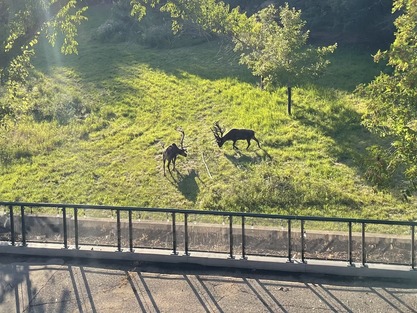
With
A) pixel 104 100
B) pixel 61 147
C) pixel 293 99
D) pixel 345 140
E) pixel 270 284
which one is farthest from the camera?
pixel 104 100

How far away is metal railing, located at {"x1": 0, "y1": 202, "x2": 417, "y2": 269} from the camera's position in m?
11.2

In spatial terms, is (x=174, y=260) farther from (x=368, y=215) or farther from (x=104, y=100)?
(x=104, y=100)

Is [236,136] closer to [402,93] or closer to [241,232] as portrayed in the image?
[241,232]

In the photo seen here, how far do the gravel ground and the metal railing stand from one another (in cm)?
55

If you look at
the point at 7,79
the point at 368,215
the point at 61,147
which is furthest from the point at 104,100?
the point at 368,215

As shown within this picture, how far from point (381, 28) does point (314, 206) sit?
69.1 feet

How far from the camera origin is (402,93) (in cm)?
972

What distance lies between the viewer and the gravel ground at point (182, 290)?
33.1 ft

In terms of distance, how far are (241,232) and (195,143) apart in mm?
11145

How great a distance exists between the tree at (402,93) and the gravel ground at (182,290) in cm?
242

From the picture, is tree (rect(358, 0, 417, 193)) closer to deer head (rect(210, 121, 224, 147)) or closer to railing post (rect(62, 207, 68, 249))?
railing post (rect(62, 207, 68, 249))

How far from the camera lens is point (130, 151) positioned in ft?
73.4

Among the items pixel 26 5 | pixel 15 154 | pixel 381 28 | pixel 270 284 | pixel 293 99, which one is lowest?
pixel 270 284

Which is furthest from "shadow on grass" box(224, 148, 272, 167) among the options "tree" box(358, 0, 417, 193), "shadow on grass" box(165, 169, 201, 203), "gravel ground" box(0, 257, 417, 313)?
"tree" box(358, 0, 417, 193)
